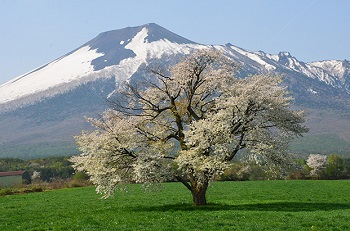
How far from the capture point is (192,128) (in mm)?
29266

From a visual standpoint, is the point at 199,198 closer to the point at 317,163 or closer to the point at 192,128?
the point at 192,128

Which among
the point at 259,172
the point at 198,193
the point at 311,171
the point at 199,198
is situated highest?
the point at 198,193

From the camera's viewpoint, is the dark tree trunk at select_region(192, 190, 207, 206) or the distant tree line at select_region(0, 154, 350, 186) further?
the distant tree line at select_region(0, 154, 350, 186)

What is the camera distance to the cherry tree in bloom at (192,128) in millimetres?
28172

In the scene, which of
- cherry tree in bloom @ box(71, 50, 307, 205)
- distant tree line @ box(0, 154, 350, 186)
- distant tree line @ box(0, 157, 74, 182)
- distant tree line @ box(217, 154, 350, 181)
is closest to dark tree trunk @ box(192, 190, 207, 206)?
cherry tree in bloom @ box(71, 50, 307, 205)

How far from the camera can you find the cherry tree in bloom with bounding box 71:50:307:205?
28172 millimetres

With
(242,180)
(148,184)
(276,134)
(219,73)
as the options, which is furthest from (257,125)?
(242,180)

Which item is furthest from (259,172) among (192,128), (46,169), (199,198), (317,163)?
(192,128)

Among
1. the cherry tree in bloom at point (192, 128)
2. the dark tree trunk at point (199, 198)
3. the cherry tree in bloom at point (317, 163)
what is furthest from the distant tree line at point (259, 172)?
the dark tree trunk at point (199, 198)

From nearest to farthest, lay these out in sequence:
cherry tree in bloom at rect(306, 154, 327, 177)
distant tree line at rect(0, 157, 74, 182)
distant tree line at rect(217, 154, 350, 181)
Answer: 1. distant tree line at rect(217, 154, 350, 181)
2. cherry tree in bloom at rect(306, 154, 327, 177)
3. distant tree line at rect(0, 157, 74, 182)

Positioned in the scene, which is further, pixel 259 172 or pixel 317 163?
pixel 317 163

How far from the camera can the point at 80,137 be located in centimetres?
3041

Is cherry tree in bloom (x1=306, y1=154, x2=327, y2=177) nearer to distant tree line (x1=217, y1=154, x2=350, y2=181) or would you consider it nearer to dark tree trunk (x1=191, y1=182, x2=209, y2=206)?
distant tree line (x1=217, y1=154, x2=350, y2=181)

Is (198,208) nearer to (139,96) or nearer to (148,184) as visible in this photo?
(148,184)
